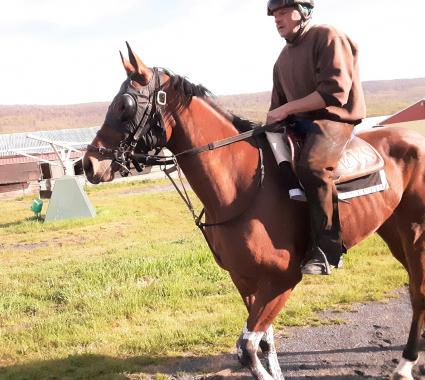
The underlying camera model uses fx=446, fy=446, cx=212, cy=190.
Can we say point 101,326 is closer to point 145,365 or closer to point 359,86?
point 145,365

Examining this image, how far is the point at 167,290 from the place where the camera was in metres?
6.45

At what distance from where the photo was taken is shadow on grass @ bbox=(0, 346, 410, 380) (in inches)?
166

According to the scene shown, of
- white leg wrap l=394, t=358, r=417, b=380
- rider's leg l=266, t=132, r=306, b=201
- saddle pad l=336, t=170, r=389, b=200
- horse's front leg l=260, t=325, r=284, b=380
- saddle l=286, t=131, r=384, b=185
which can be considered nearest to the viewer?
rider's leg l=266, t=132, r=306, b=201

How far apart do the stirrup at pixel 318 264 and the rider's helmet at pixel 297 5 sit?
69.3 inches

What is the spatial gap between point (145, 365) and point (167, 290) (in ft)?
6.49

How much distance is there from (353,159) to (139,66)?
1819 millimetres

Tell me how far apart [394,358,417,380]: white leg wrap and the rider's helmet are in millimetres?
3059

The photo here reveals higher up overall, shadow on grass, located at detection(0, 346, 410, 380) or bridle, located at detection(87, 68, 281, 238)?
bridle, located at detection(87, 68, 281, 238)

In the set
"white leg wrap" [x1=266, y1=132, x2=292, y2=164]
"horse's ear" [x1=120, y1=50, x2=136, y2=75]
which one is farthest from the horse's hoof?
"horse's ear" [x1=120, y1=50, x2=136, y2=75]

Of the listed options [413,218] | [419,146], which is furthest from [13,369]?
[419,146]

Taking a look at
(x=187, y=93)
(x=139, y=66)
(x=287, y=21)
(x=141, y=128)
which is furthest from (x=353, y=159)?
(x=139, y=66)

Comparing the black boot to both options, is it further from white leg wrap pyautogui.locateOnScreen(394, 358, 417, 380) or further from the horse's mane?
white leg wrap pyautogui.locateOnScreen(394, 358, 417, 380)

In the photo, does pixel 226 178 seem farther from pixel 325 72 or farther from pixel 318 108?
pixel 325 72

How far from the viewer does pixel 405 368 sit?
12.9 ft
